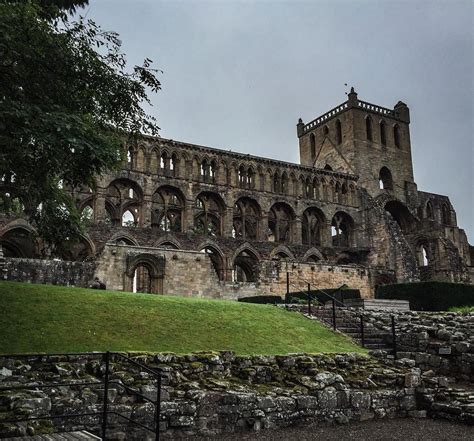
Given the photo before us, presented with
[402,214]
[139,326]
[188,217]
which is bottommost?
[139,326]

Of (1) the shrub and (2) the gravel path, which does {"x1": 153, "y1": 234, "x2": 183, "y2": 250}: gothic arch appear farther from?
(2) the gravel path

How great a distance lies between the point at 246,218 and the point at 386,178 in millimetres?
16907

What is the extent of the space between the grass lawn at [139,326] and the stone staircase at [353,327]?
36.9 inches

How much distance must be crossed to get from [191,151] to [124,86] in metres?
30.7

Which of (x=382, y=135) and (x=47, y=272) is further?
(x=382, y=135)

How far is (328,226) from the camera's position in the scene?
48.4m

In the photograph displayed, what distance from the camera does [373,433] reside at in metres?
9.52

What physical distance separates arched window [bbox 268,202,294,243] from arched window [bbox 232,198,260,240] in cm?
184

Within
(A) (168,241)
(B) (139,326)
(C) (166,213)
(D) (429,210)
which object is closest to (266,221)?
(C) (166,213)

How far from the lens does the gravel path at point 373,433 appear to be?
8984 millimetres

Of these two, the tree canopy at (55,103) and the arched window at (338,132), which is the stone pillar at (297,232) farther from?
the tree canopy at (55,103)

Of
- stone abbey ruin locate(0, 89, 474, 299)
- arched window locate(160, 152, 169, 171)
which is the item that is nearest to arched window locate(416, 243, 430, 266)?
stone abbey ruin locate(0, 89, 474, 299)

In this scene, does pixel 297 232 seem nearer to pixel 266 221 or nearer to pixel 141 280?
pixel 266 221

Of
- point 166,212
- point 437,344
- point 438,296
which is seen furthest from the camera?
point 166,212
